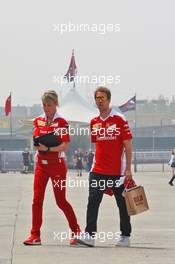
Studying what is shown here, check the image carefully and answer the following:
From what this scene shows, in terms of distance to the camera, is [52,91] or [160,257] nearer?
[160,257]

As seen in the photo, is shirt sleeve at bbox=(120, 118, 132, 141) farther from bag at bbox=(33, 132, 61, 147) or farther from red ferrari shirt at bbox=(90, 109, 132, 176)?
bag at bbox=(33, 132, 61, 147)

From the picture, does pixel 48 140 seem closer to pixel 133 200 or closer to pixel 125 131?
pixel 125 131

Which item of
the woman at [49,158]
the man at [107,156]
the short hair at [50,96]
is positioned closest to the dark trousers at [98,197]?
the man at [107,156]

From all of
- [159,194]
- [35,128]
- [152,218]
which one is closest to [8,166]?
[159,194]

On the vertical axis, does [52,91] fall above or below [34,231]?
above

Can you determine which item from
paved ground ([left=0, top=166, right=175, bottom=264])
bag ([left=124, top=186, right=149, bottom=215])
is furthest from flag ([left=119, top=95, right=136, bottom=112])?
bag ([left=124, top=186, right=149, bottom=215])

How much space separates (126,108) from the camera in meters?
60.3

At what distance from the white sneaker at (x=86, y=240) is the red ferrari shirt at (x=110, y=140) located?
27.9 inches

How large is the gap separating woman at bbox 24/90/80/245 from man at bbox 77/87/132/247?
328 millimetres

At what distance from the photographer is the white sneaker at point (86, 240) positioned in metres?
10.4

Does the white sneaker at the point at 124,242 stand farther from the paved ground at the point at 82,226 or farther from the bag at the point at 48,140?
the bag at the point at 48,140

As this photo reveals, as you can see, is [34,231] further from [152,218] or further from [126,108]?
[126,108]

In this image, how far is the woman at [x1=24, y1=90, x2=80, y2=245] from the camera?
34.4 ft

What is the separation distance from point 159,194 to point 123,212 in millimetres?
12405
